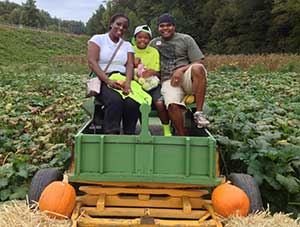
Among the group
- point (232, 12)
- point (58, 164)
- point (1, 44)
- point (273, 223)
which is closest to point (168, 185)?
point (273, 223)

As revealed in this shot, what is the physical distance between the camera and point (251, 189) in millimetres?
3900

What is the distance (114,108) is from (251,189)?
1.44 metres

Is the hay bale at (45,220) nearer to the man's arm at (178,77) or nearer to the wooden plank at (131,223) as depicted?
the wooden plank at (131,223)

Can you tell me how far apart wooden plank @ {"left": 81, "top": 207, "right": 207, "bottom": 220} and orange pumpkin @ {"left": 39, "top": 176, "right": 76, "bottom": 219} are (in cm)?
16

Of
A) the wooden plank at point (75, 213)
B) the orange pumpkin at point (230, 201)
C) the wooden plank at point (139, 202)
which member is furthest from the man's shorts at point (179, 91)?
the wooden plank at point (75, 213)

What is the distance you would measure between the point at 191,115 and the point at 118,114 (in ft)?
3.53

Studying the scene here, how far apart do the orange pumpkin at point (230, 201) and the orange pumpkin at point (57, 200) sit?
1080 millimetres

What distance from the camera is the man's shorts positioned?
187 inches

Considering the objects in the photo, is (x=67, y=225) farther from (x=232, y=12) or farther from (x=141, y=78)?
(x=232, y=12)

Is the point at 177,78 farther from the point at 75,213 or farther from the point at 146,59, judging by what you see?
the point at 75,213

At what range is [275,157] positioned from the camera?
4.54m

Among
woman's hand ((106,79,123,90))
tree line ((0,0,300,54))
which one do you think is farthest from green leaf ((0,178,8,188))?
tree line ((0,0,300,54))

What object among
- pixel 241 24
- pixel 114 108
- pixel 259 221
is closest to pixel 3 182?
pixel 114 108

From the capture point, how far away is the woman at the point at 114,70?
4.57 meters
